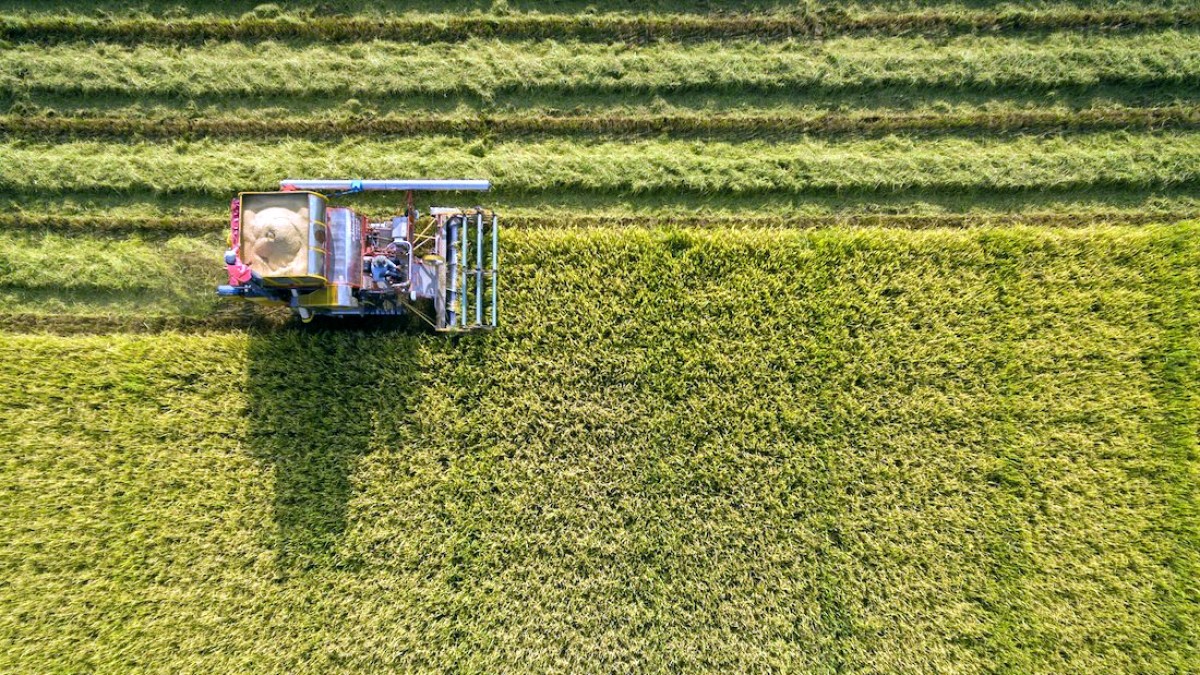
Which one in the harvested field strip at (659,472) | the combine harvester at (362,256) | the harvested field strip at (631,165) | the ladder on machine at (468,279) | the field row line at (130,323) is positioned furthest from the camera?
the harvested field strip at (631,165)

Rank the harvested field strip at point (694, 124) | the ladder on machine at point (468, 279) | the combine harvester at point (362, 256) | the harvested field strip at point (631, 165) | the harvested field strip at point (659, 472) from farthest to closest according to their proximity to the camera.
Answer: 1. the harvested field strip at point (694, 124)
2. the harvested field strip at point (631, 165)
3. the ladder on machine at point (468, 279)
4. the harvested field strip at point (659, 472)
5. the combine harvester at point (362, 256)

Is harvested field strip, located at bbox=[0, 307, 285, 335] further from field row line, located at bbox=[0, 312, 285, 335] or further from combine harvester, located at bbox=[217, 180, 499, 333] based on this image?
combine harvester, located at bbox=[217, 180, 499, 333]

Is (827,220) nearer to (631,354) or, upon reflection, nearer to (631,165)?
(631,165)

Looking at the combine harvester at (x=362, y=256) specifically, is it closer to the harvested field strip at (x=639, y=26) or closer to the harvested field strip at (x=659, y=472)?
the harvested field strip at (x=659, y=472)

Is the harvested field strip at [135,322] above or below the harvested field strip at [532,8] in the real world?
below

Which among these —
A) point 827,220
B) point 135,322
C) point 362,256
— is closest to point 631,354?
point 827,220

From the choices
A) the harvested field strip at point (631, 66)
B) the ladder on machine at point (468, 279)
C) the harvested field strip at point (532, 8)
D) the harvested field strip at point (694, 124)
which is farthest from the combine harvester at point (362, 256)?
the harvested field strip at point (532, 8)

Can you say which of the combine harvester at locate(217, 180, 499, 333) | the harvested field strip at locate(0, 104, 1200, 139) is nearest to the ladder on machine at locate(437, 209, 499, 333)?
the combine harvester at locate(217, 180, 499, 333)
